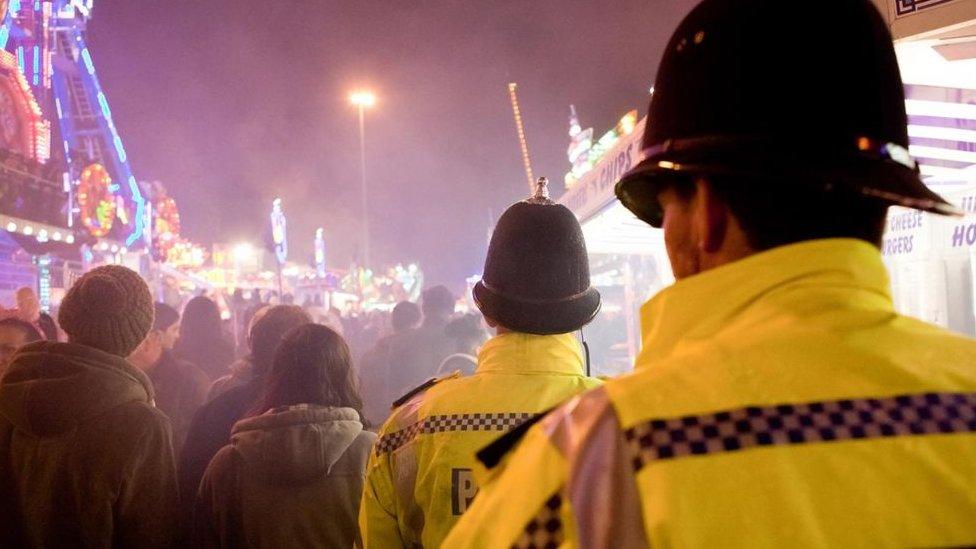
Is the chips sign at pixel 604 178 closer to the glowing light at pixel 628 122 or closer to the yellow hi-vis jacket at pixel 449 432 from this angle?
the glowing light at pixel 628 122

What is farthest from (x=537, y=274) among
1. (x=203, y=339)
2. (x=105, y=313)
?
(x=203, y=339)

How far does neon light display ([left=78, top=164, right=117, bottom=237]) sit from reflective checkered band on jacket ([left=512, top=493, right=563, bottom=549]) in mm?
24020

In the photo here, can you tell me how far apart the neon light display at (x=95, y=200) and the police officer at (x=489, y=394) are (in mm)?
22628

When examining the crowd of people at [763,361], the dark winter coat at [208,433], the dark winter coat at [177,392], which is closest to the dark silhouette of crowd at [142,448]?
the dark winter coat at [208,433]

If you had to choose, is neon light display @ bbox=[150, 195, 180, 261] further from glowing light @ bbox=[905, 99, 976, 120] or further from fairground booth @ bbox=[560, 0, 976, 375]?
glowing light @ bbox=[905, 99, 976, 120]

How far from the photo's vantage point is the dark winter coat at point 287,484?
3115mm

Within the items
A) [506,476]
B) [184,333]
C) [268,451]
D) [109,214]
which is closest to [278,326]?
[268,451]

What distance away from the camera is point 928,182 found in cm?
586

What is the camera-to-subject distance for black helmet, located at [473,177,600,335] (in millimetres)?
2461

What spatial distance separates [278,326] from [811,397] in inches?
174

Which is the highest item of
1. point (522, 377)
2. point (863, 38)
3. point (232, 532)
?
point (863, 38)

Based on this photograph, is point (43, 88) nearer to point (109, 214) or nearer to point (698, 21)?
point (109, 214)

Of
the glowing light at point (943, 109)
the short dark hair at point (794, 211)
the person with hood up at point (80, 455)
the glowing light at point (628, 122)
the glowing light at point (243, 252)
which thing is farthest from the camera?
the glowing light at point (243, 252)

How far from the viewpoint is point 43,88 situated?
2052 centimetres
